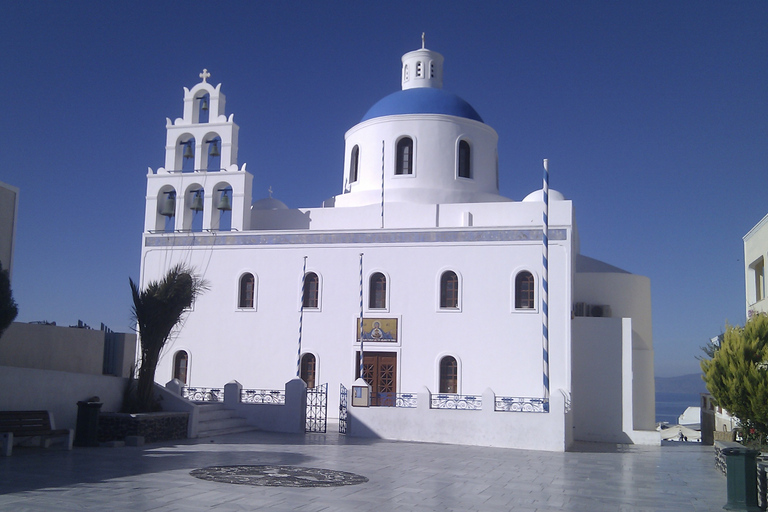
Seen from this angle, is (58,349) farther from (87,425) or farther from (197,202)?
(197,202)

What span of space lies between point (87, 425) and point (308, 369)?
26.1ft

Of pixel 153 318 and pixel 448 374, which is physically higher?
pixel 153 318

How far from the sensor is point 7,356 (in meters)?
13.8

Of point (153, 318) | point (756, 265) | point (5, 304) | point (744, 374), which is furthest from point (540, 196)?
point (5, 304)

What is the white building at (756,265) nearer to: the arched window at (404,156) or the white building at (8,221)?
the arched window at (404,156)

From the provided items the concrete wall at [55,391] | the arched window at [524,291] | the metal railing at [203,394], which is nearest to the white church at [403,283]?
the arched window at [524,291]

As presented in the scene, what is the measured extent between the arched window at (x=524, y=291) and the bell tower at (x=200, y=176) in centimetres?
785

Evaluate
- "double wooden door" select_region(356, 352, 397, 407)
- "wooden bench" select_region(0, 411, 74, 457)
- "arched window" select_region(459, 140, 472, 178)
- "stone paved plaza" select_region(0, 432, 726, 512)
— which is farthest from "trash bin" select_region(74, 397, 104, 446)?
"arched window" select_region(459, 140, 472, 178)

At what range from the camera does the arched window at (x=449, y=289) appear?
63.9 feet

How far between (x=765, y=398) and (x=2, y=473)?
439 inches

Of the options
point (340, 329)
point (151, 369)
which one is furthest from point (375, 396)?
point (151, 369)

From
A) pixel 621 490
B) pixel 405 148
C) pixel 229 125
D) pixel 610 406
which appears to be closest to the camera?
pixel 621 490

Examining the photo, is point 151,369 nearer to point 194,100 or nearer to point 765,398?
point 194,100

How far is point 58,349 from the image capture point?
49.4 ft
